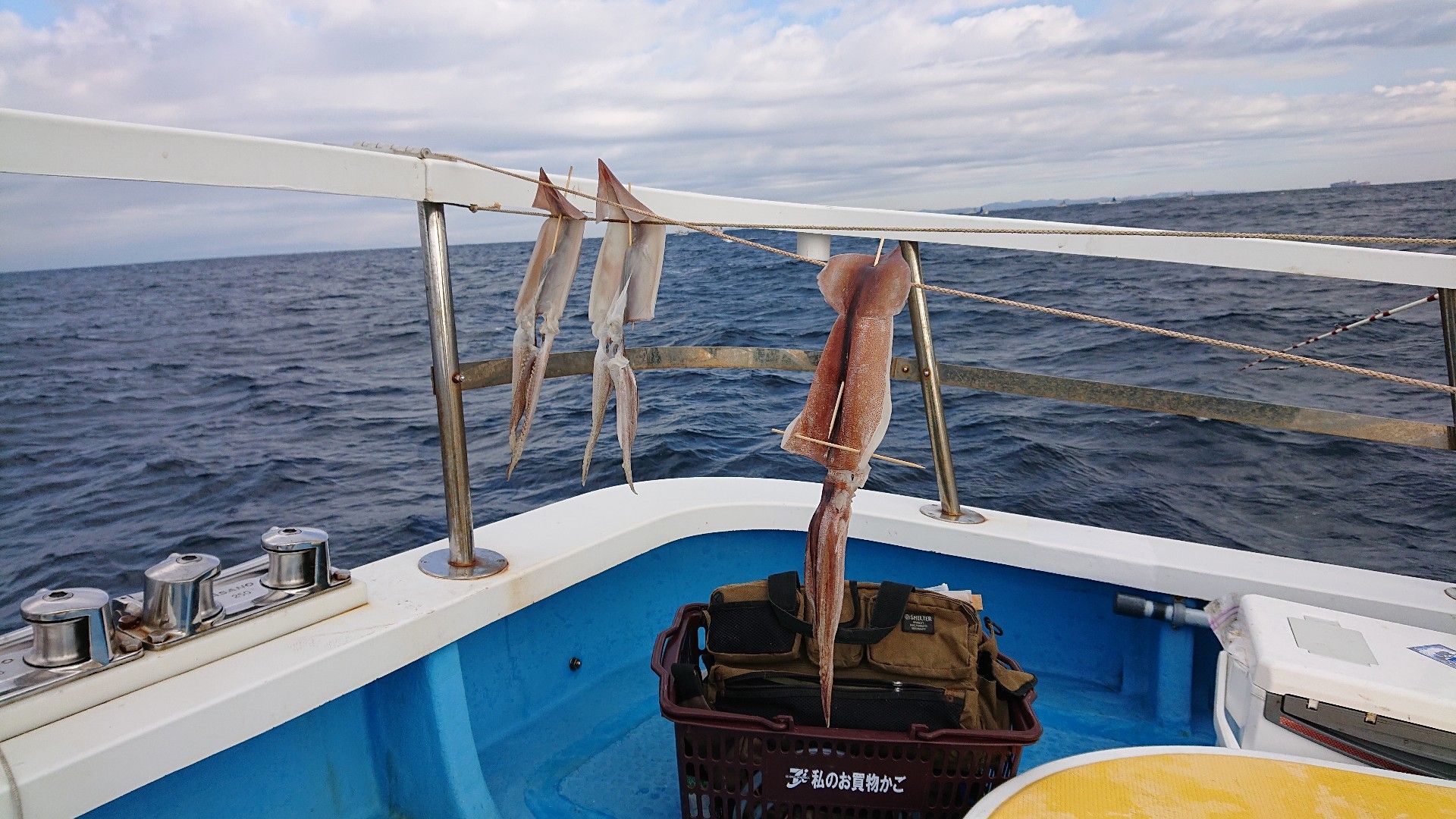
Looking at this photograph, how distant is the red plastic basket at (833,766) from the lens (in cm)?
177

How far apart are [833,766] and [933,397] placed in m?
1.21

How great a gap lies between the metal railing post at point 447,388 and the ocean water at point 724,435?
4.51 m

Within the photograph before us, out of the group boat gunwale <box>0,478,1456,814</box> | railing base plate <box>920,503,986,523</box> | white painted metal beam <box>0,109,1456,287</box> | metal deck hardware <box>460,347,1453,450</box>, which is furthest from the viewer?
railing base plate <box>920,503,986,523</box>

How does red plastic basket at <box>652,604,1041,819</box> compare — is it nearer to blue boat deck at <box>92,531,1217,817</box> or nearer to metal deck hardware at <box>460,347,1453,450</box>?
blue boat deck at <box>92,531,1217,817</box>

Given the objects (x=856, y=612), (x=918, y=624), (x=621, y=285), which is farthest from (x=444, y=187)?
(x=918, y=624)

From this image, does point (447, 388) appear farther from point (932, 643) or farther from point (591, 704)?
point (932, 643)

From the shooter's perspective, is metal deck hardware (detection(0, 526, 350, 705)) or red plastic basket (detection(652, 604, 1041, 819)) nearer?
metal deck hardware (detection(0, 526, 350, 705))

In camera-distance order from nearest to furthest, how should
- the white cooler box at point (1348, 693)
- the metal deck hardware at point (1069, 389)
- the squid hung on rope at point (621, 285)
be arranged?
1. the white cooler box at point (1348, 693)
2. the squid hung on rope at point (621, 285)
3. the metal deck hardware at point (1069, 389)

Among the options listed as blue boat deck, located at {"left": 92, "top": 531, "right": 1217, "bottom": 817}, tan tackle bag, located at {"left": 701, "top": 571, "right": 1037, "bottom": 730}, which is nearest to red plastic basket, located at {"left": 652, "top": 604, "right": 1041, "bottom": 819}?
tan tackle bag, located at {"left": 701, "top": 571, "right": 1037, "bottom": 730}

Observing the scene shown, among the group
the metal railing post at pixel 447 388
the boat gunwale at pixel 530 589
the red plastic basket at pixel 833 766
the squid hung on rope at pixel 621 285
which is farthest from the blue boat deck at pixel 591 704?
the squid hung on rope at pixel 621 285

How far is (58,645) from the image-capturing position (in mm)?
1603

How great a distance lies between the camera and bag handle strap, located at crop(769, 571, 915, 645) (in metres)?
2.00

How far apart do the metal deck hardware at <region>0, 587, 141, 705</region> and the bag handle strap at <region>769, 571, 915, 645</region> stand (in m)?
→ 1.39

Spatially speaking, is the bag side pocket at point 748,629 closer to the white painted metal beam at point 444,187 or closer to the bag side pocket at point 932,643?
the bag side pocket at point 932,643
